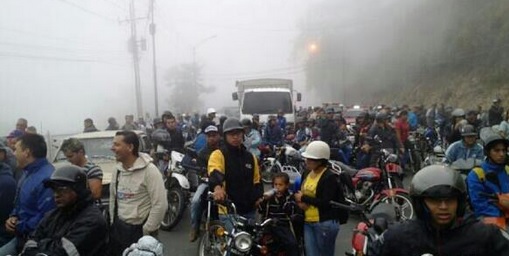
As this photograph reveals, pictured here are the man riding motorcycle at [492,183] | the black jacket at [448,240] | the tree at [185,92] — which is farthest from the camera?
the tree at [185,92]

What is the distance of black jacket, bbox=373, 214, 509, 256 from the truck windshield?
1483cm

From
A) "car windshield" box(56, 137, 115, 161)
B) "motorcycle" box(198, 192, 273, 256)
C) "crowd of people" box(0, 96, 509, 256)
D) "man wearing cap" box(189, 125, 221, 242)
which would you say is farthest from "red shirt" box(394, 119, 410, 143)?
"motorcycle" box(198, 192, 273, 256)

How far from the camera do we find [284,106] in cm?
1753

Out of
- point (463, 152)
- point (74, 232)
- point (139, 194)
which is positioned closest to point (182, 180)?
point (139, 194)

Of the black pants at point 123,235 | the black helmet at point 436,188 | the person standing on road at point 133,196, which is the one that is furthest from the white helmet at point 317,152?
the black helmet at point 436,188

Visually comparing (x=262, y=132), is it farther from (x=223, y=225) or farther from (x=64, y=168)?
(x=64, y=168)

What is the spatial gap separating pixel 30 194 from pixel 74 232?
1.18 meters

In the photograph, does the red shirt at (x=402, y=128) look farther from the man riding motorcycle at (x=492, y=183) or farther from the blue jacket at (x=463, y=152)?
the man riding motorcycle at (x=492, y=183)

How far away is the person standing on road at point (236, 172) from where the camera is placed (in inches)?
205

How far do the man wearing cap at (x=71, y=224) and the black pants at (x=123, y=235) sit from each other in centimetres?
103

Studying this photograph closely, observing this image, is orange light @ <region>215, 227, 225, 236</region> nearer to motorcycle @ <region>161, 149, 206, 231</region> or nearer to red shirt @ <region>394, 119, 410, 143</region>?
motorcycle @ <region>161, 149, 206, 231</region>

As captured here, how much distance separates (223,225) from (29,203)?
1.82m

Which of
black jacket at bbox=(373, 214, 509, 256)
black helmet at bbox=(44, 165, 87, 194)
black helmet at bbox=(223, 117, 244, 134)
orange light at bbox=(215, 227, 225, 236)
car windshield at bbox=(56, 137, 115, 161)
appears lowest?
orange light at bbox=(215, 227, 225, 236)

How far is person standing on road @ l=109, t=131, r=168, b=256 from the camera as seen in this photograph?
14.6ft
